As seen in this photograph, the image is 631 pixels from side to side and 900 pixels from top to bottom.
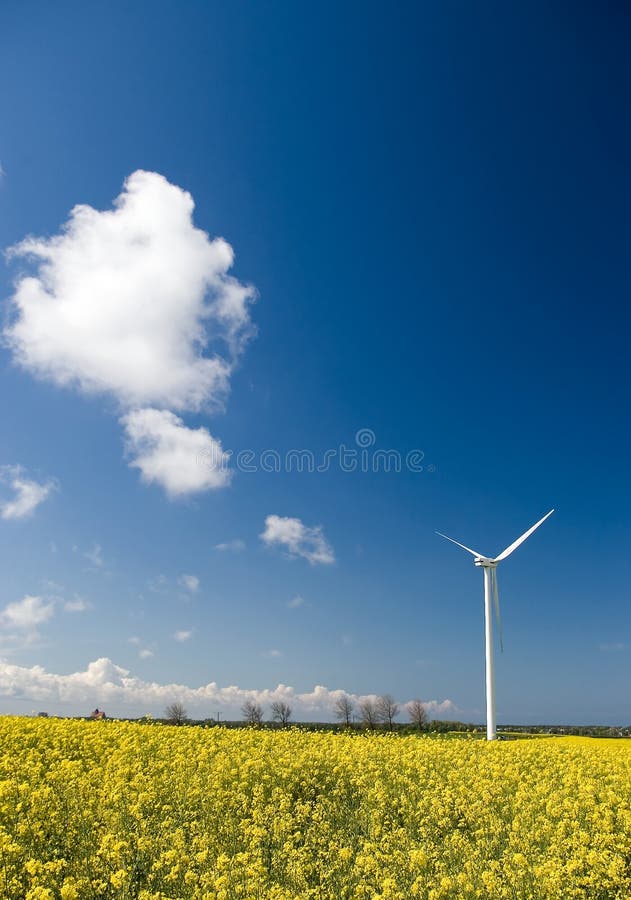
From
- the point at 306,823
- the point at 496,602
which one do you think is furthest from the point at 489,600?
the point at 306,823

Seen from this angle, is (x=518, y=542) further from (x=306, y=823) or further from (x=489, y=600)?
(x=306, y=823)

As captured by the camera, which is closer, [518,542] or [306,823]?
[306,823]

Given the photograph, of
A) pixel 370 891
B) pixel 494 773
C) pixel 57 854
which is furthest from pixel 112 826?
pixel 494 773

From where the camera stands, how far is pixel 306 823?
47.0ft

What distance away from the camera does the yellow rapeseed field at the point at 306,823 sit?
31.6ft

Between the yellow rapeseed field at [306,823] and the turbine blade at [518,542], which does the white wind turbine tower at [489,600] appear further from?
the yellow rapeseed field at [306,823]

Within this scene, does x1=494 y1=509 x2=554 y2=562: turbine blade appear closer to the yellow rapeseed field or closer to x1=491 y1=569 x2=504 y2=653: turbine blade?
x1=491 y1=569 x2=504 y2=653: turbine blade

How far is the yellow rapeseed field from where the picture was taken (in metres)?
9.64

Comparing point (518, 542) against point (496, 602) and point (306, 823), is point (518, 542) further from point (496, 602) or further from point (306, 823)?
point (306, 823)

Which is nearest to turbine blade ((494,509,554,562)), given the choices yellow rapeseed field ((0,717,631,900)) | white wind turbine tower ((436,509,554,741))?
white wind turbine tower ((436,509,554,741))

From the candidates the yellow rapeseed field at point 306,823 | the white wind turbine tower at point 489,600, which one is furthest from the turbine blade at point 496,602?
the yellow rapeseed field at point 306,823

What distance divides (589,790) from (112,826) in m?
11.9

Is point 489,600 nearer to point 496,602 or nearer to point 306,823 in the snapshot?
point 496,602

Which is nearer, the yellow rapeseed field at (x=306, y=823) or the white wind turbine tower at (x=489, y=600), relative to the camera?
the yellow rapeseed field at (x=306, y=823)
